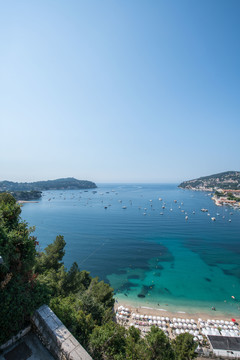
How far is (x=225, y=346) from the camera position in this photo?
1508 cm

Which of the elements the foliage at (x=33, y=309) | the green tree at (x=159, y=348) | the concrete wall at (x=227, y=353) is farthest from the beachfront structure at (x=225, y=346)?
the green tree at (x=159, y=348)

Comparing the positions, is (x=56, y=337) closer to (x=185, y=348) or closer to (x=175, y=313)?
(x=185, y=348)

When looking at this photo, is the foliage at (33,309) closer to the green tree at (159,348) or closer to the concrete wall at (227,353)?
the green tree at (159,348)

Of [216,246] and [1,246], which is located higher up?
[1,246]

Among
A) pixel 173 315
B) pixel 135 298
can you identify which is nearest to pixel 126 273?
pixel 135 298

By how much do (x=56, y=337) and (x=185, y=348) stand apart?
1080 centimetres

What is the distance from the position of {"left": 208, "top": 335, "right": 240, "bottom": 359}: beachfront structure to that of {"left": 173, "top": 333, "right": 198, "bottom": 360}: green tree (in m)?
6.13

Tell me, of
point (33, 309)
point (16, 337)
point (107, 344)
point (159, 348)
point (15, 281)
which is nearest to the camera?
point (16, 337)

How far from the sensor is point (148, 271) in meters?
30.5

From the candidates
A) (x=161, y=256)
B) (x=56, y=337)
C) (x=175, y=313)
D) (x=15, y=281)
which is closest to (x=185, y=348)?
(x=56, y=337)

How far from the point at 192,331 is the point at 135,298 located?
8.62 meters

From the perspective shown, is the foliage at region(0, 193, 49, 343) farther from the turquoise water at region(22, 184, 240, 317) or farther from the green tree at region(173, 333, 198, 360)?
the turquoise water at region(22, 184, 240, 317)

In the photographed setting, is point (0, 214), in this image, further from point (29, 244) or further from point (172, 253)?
point (172, 253)

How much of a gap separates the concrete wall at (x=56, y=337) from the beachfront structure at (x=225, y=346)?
1674 cm
